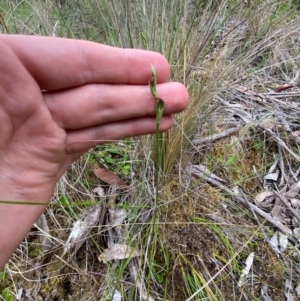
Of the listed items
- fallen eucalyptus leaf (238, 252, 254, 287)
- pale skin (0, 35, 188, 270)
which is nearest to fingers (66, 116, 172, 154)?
pale skin (0, 35, 188, 270)

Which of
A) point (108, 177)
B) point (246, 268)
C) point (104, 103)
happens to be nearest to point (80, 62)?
point (104, 103)

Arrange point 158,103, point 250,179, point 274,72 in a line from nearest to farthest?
1. point 158,103
2. point 250,179
3. point 274,72

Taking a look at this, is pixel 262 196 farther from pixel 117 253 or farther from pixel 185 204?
pixel 117 253

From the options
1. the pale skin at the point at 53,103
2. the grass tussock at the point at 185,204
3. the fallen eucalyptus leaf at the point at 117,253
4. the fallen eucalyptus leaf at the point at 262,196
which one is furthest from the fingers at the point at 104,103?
the fallen eucalyptus leaf at the point at 262,196

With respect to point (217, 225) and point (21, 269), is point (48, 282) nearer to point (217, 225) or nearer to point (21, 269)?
point (21, 269)

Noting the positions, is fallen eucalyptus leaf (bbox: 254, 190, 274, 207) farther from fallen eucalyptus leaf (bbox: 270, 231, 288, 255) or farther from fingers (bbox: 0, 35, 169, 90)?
fingers (bbox: 0, 35, 169, 90)

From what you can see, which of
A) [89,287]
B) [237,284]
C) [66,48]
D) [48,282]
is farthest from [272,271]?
[66,48]

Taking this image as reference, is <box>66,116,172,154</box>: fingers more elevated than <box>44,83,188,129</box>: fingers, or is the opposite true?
<box>44,83,188,129</box>: fingers
